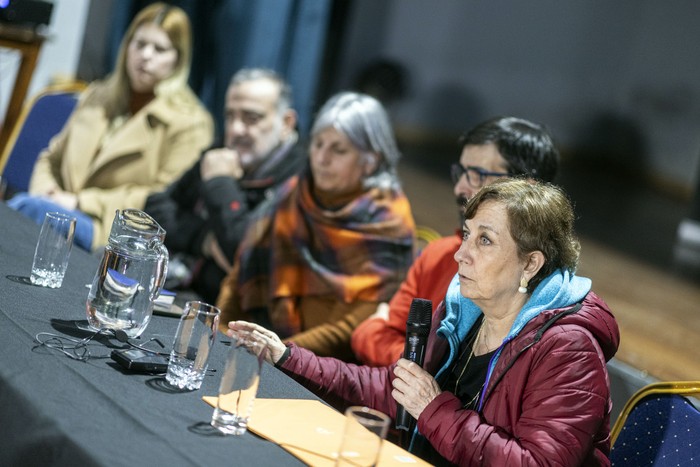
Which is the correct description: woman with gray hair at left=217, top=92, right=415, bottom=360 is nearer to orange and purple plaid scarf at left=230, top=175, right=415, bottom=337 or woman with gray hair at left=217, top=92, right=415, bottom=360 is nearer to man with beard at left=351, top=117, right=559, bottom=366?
orange and purple plaid scarf at left=230, top=175, right=415, bottom=337

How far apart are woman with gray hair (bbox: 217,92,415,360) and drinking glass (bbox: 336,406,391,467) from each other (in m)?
1.49

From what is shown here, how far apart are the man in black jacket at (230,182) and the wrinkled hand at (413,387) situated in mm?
1540

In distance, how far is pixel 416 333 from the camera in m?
2.00

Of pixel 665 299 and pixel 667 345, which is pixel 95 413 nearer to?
pixel 667 345

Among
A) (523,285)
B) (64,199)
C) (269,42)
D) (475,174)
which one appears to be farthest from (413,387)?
(269,42)

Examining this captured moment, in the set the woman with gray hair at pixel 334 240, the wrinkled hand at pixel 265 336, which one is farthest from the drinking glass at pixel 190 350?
the woman with gray hair at pixel 334 240

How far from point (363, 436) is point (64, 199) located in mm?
2731

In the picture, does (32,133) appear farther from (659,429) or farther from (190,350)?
(659,429)

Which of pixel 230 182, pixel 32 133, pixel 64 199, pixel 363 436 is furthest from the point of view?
pixel 32 133

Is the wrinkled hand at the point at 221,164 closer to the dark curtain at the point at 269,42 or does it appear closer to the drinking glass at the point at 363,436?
the dark curtain at the point at 269,42

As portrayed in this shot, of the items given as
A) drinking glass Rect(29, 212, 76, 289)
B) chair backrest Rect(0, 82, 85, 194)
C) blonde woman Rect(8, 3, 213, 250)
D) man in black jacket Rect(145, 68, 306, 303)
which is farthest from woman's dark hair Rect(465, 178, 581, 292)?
chair backrest Rect(0, 82, 85, 194)

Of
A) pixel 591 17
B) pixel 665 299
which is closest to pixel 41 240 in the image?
pixel 665 299

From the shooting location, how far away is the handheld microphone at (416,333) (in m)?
1.99

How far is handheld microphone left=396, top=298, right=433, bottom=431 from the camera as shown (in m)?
1.99
